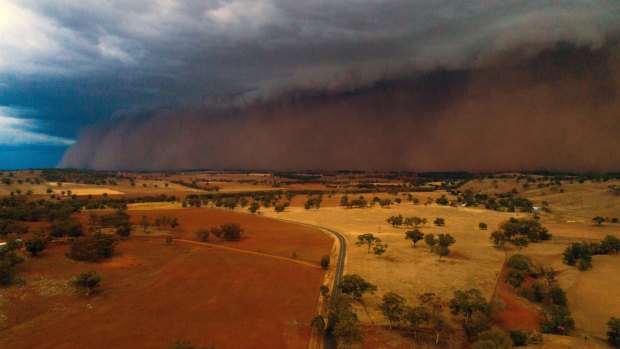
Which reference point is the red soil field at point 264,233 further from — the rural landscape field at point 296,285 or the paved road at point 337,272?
the paved road at point 337,272

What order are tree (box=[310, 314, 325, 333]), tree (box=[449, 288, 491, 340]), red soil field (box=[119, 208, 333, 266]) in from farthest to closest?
red soil field (box=[119, 208, 333, 266]) < tree (box=[310, 314, 325, 333]) < tree (box=[449, 288, 491, 340])

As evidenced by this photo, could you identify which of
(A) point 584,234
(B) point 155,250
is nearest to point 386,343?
(B) point 155,250

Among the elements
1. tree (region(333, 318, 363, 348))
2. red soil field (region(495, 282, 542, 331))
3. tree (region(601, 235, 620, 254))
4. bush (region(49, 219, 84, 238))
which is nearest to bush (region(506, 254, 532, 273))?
red soil field (region(495, 282, 542, 331))

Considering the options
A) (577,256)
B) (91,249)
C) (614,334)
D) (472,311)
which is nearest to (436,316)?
(472,311)

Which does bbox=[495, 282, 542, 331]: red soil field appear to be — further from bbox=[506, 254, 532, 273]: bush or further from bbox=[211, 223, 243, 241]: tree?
bbox=[211, 223, 243, 241]: tree

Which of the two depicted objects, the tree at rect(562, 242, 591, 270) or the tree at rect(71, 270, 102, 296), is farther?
the tree at rect(562, 242, 591, 270)

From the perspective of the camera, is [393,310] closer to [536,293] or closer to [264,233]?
[536,293]

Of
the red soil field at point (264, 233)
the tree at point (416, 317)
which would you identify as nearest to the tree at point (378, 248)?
the red soil field at point (264, 233)
